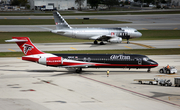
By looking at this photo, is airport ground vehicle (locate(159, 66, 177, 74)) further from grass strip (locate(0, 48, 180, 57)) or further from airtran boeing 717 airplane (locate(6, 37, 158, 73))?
grass strip (locate(0, 48, 180, 57))

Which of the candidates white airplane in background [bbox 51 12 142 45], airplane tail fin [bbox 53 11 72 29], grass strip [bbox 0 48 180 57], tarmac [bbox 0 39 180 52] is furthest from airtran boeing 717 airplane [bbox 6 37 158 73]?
airplane tail fin [bbox 53 11 72 29]

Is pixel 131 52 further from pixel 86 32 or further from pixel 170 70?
pixel 170 70

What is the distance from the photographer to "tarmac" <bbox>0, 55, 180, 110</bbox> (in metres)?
30.5

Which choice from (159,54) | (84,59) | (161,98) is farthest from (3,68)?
(159,54)

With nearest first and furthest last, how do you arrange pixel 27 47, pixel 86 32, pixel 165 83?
pixel 165 83, pixel 27 47, pixel 86 32

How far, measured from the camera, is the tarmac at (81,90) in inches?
1202

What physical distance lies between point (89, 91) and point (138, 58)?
1442 cm

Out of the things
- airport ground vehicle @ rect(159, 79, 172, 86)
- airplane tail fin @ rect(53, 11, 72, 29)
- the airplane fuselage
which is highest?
airplane tail fin @ rect(53, 11, 72, 29)

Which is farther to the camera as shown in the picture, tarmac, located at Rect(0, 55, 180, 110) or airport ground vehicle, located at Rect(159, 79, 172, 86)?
airport ground vehicle, located at Rect(159, 79, 172, 86)

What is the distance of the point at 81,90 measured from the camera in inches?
1444

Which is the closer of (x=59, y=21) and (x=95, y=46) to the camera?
(x=95, y=46)

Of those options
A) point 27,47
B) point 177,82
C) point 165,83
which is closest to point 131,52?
point 165,83

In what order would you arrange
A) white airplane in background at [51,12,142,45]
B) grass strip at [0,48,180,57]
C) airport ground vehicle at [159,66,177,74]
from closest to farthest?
1. airport ground vehicle at [159,66,177,74]
2. grass strip at [0,48,180,57]
3. white airplane in background at [51,12,142,45]

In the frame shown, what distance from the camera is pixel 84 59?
46594mm
